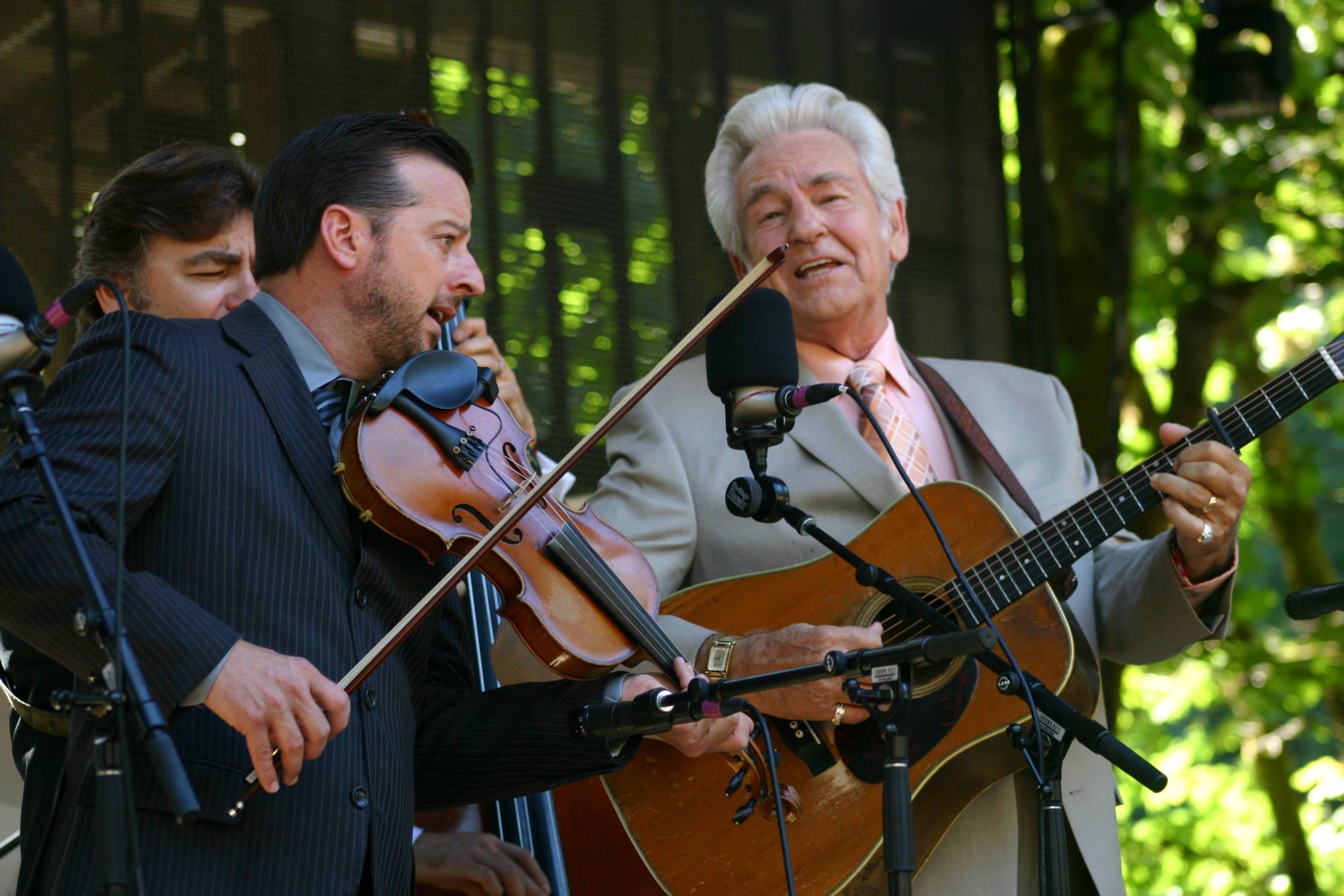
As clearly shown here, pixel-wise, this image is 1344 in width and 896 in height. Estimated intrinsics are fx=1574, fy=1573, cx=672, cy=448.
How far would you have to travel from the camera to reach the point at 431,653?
104 inches

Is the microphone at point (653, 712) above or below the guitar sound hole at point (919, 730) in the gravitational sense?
above

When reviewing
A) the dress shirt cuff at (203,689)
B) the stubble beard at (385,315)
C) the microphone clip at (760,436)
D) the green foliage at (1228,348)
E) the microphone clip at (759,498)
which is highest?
the stubble beard at (385,315)

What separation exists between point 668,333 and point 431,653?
1.64 m

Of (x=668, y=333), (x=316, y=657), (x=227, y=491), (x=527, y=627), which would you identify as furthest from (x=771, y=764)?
(x=668, y=333)

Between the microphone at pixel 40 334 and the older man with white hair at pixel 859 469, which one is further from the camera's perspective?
the older man with white hair at pixel 859 469

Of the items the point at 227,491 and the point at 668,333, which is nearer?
the point at 227,491

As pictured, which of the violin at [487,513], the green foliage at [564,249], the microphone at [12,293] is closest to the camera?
the violin at [487,513]

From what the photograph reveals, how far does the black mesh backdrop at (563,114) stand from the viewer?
3.43 meters

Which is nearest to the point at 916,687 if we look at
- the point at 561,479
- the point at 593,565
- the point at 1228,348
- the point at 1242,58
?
the point at 593,565

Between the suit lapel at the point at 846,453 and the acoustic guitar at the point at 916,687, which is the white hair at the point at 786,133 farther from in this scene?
the acoustic guitar at the point at 916,687

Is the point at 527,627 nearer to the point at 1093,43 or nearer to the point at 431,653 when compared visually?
the point at 431,653

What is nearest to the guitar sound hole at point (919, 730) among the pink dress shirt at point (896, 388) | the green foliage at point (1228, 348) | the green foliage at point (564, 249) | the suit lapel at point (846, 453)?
the suit lapel at point (846, 453)

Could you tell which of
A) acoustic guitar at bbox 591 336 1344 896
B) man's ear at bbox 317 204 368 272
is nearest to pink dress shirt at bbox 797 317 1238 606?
acoustic guitar at bbox 591 336 1344 896

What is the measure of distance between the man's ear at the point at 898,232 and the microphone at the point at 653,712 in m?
1.84
